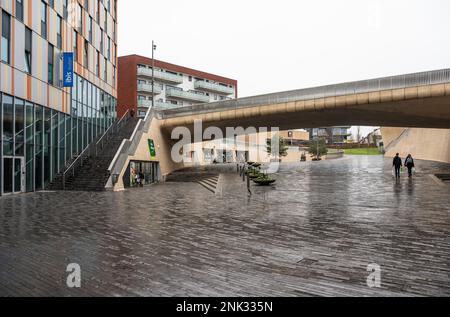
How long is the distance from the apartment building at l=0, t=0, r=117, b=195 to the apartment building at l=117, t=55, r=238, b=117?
2389cm

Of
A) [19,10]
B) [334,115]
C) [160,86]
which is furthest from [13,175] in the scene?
[160,86]

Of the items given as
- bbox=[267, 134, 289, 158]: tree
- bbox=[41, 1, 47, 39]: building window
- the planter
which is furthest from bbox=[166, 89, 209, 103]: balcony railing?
Answer: the planter

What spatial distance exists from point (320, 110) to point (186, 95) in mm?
40908

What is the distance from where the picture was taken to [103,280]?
5.07 metres

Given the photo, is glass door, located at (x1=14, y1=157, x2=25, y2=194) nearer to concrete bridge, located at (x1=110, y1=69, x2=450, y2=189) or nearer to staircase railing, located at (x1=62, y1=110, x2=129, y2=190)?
staircase railing, located at (x1=62, y1=110, x2=129, y2=190)

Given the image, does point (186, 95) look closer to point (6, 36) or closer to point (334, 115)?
point (334, 115)

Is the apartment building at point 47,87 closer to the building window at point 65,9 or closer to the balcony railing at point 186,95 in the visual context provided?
the building window at point 65,9

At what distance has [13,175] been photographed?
19.4 m

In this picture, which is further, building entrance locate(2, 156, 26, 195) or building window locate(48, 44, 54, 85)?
building window locate(48, 44, 54, 85)

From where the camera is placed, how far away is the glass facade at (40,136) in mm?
18734

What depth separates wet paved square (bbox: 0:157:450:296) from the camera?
4.80 meters

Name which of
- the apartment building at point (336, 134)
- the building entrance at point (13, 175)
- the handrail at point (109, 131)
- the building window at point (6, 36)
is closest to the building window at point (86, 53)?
the handrail at point (109, 131)
